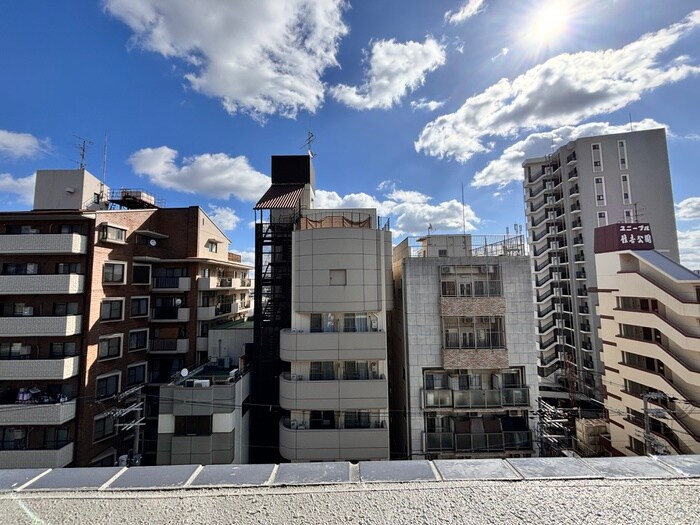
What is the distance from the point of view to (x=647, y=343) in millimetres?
20625

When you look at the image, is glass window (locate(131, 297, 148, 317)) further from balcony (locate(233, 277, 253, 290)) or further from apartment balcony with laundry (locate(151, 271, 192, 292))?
balcony (locate(233, 277, 253, 290))

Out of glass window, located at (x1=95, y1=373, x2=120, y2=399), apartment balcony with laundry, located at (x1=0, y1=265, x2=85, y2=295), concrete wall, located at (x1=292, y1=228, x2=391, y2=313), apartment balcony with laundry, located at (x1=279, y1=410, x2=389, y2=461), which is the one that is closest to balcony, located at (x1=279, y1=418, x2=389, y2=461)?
apartment balcony with laundry, located at (x1=279, y1=410, x2=389, y2=461)

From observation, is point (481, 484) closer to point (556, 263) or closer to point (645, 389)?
point (645, 389)

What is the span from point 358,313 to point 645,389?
67.1 feet

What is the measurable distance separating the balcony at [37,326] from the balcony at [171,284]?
599cm

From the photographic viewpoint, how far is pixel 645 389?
20.8 meters

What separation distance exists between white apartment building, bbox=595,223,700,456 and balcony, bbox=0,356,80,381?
3100 cm

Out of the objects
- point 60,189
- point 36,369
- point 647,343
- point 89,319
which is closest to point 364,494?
point 89,319

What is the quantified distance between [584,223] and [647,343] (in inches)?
828

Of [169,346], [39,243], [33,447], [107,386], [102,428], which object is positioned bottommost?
[33,447]

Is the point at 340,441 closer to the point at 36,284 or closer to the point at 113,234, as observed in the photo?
the point at 113,234

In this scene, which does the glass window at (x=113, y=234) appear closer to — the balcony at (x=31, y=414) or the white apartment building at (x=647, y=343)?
the balcony at (x=31, y=414)

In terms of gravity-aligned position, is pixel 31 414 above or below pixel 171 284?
below

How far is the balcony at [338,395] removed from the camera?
15.3 metres
